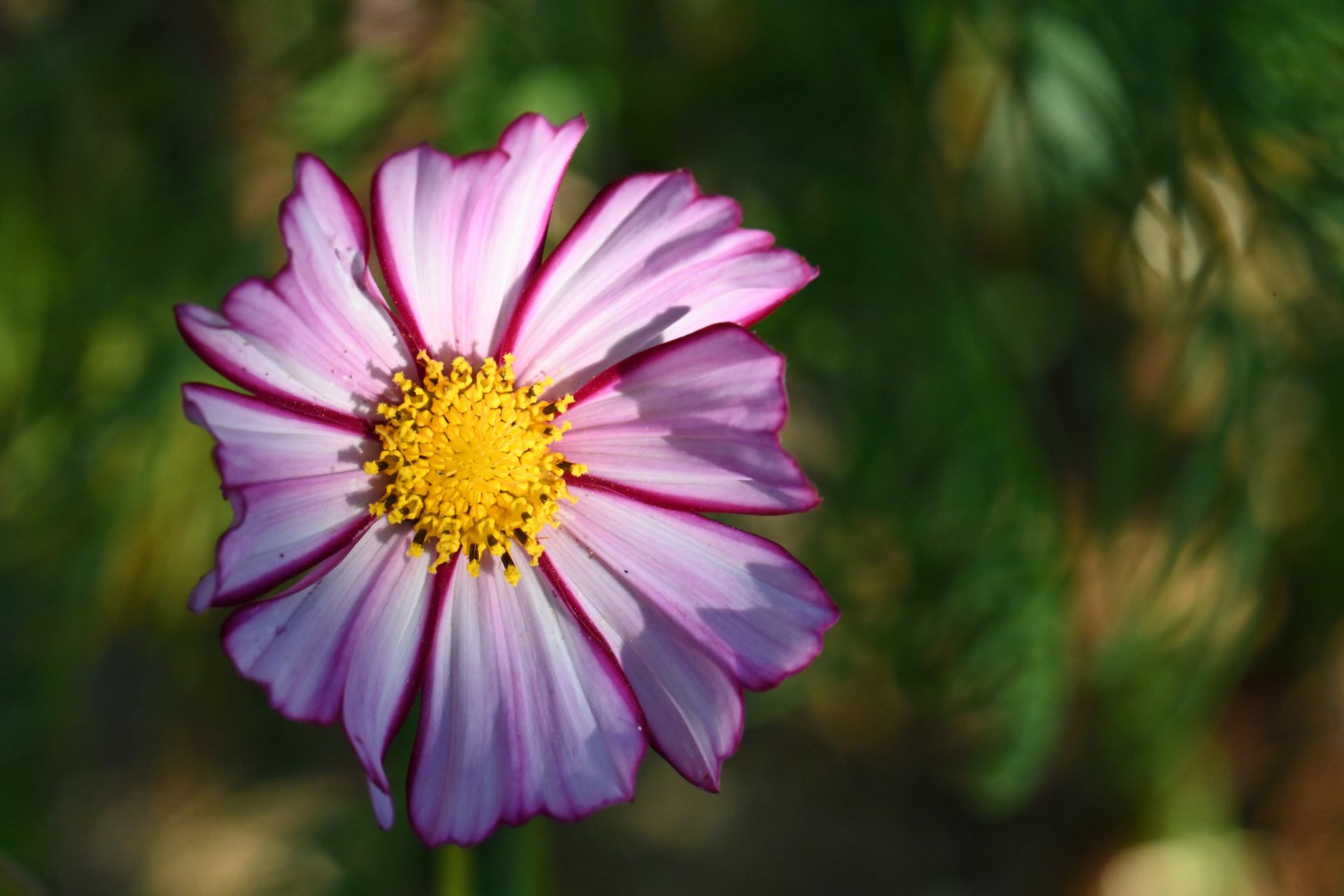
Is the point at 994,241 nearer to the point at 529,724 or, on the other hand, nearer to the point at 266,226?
the point at 266,226

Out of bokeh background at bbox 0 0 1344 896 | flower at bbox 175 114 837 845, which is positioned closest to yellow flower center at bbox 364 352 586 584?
flower at bbox 175 114 837 845

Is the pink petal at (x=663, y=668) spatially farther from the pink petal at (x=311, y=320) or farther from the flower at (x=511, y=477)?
the pink petal at (x=311, y=320)

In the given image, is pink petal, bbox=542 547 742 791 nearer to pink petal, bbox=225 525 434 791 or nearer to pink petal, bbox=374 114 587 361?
pink petal, bbox=225 525 434 791

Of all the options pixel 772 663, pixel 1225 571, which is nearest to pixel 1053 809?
pixel 1225 571

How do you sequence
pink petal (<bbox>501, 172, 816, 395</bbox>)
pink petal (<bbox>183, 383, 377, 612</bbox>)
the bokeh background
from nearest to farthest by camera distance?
pink petal (<bbox>183, 383, 377, 612</bbox>) → pink petal (<bbox>501, 172, 816, 395</bbox>) → the bokeh background

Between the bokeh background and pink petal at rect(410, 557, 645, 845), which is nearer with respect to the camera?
pink petal at rect(410, 557, 645, 845)

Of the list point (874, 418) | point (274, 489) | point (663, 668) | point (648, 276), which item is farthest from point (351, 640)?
point (874, 418)

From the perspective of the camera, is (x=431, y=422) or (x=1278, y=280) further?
(x=1278, y=280)
